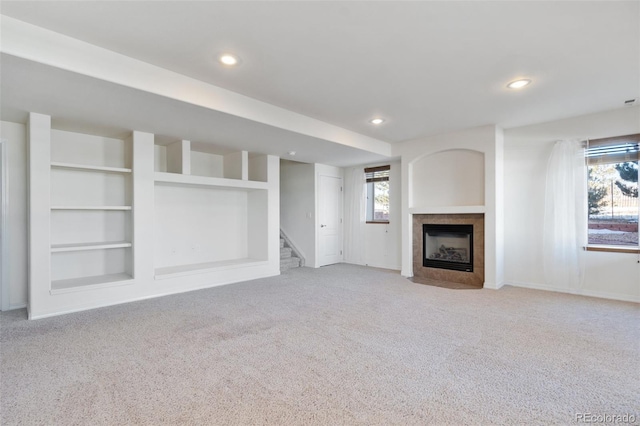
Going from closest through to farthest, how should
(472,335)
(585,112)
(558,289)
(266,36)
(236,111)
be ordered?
(266,36)
(472,335)
(236,111)
(585,112)
(558,289)

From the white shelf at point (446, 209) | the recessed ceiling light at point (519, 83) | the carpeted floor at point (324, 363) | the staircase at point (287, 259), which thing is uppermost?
the recessed ceiling light at point (519, 83)

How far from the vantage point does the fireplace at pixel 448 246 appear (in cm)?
543

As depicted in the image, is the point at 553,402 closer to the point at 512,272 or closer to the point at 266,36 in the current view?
the point at 266,36

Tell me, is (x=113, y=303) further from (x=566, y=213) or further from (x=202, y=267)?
(x=566, y=213)

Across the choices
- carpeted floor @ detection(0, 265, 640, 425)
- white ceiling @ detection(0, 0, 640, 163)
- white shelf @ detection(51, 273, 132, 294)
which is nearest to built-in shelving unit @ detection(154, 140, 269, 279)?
white shelf @ detection(51, 273, 132, 294)

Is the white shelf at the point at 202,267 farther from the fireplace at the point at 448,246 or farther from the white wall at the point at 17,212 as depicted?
the fireplace at the point at 448,246

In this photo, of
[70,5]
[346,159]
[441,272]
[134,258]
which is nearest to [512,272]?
[441,272]

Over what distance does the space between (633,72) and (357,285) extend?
13.9ft

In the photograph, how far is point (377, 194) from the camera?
7.16 metres

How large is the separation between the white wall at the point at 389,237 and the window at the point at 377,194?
113 millimetres

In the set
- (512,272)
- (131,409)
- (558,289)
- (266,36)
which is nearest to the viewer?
(131,409)

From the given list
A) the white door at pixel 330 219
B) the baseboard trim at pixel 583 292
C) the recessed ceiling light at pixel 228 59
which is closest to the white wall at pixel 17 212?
the recessed ceiling light at pixel 228 59

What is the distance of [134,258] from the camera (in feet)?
14.5

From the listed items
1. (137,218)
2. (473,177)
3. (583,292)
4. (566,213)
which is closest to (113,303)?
(137,218)
